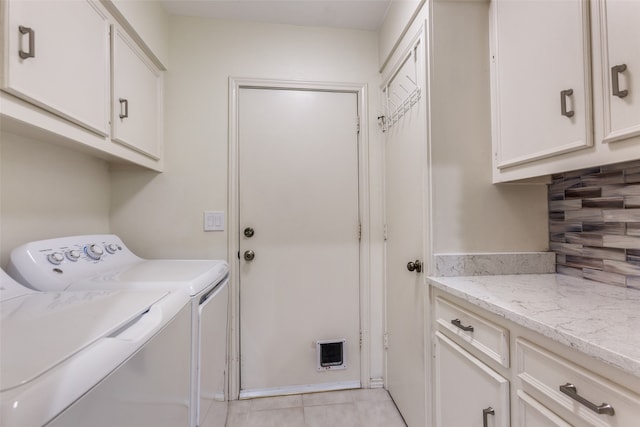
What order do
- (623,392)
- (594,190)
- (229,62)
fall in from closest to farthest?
(623,392) < (594,190) < (229,62)

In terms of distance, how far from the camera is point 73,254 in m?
1.21

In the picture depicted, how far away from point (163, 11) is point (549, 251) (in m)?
2.53

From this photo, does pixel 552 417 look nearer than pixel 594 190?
Yes

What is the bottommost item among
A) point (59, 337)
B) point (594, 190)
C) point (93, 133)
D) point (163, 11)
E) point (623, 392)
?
point (623, 392)

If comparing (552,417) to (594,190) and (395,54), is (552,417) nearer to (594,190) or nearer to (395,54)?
(594,190)

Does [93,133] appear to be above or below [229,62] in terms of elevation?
below

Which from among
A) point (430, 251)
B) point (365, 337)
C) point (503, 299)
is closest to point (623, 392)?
point (503, 299)

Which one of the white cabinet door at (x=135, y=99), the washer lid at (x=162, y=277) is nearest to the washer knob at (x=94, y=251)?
the washer lid at (x=162, y=277)

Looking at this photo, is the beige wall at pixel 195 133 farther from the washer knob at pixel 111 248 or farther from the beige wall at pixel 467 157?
the beige wall at pixel 467 157

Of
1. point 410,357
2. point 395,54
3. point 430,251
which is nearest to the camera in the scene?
point 430,251

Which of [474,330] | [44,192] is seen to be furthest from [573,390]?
[44,192]

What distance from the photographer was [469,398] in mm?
991

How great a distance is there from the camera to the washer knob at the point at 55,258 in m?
1.10

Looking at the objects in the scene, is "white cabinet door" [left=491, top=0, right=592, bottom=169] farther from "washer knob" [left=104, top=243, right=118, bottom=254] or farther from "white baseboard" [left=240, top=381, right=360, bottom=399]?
"washer knob" [left=104, top=243, right=118, bottom=254]
